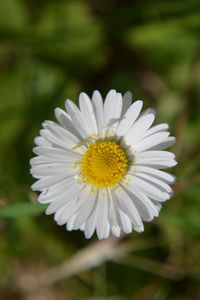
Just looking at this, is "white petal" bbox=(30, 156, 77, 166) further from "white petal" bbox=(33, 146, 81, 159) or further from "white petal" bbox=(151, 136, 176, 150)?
"white petal" bbox=(151, 136, 176, 150)

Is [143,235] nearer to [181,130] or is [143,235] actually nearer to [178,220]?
[178,220]

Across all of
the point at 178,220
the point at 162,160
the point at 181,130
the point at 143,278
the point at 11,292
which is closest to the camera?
the point at 162,160

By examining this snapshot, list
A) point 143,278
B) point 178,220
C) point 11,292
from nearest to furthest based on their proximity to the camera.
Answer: point 178,220
point 143,278
point 11,292

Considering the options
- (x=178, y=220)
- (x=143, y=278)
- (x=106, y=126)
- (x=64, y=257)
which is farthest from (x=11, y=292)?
(x=106, y=126)

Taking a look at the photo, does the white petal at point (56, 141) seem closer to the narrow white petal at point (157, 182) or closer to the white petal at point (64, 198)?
the white petal at point (64, 198)

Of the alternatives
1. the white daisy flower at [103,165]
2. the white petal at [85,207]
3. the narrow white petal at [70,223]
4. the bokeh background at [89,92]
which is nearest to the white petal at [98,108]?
the white daisy flower at [103,165]

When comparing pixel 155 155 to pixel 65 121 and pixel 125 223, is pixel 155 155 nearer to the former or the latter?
pixel 125 223

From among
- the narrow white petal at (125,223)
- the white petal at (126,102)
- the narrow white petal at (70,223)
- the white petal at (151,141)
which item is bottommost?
the narrow white petal at (125,223)

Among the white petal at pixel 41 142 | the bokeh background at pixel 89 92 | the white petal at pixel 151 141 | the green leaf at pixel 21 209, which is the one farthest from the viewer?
the bokeh background at pixel 89 92
